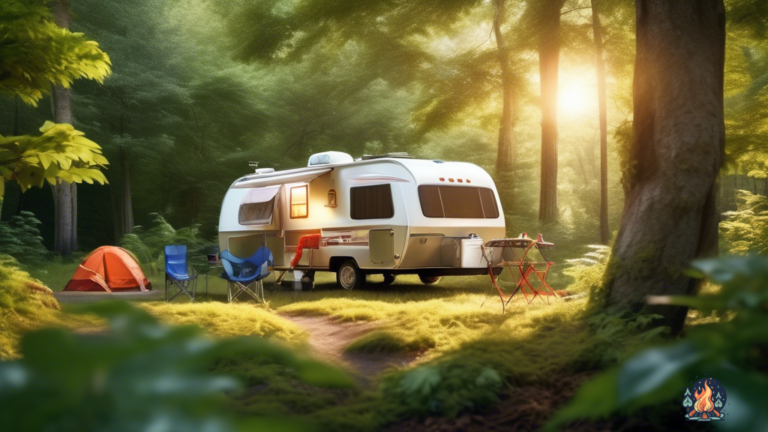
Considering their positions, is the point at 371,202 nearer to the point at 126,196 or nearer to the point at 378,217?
the point at 378,217

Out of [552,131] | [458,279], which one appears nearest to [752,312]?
[458,279]

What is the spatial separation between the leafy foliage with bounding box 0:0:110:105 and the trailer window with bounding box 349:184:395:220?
5.84 m

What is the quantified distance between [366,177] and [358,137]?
16.2 metres

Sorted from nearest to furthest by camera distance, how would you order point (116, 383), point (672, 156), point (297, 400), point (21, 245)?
point (116, 383)
point (297, 400)
point (672, 156)
point (21, 245)

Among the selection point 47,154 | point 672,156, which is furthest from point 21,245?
point 672,156

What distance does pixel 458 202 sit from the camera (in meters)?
14.2

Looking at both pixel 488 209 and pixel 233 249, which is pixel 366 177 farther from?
pixel 233 249

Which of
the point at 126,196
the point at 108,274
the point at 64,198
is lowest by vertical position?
the point at 108,274

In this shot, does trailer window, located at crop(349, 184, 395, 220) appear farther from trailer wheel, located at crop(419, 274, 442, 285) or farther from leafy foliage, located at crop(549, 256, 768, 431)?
leafy foliage, located at crop(549, 256, 768, 431)

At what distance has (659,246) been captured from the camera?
642cm

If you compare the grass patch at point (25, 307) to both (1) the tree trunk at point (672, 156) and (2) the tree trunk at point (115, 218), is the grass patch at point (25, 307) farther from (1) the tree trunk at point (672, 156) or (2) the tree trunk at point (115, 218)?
(2) the tree trunk at point (115, 218)

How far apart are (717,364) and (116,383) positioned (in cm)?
43

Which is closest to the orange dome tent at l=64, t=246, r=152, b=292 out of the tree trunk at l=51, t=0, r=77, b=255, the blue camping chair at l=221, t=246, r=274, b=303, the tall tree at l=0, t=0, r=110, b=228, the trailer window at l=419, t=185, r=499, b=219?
the blue camping chair at l=221, t=246, r=274, b=303

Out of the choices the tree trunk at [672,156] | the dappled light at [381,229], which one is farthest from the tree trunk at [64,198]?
the tree trunk at [672,156]
